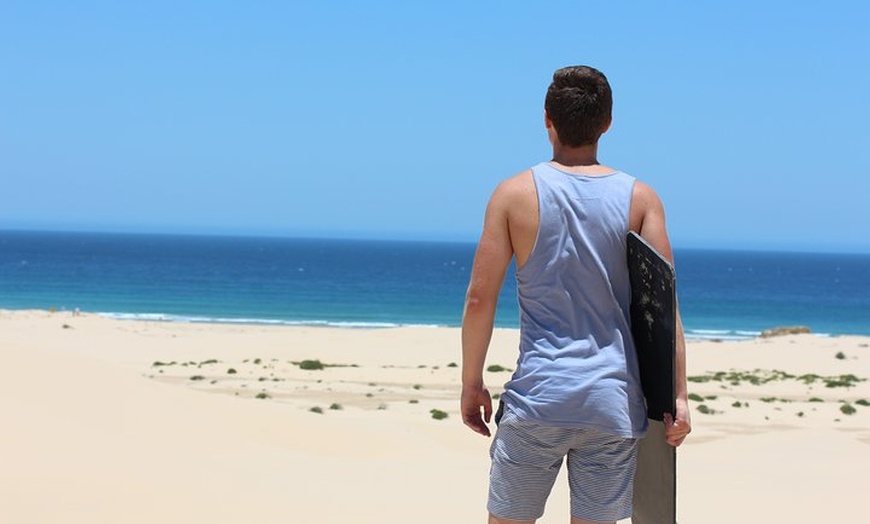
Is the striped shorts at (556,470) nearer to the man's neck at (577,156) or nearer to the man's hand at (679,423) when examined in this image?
the man's hand at (679,423)

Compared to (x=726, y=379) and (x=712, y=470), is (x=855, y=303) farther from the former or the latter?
(x=712, y=470)

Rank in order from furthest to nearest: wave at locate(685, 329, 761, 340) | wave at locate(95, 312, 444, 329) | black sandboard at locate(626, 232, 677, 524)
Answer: wave at locate(685, 329, 761, 340), wave at locate(95, 312, 444, 329), black sandboard at locate(626, 232, 677, 524)

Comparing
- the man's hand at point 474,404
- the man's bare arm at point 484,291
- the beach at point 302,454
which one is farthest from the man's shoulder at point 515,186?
the beach at point 302,454

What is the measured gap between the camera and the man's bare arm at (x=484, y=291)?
3.63 m

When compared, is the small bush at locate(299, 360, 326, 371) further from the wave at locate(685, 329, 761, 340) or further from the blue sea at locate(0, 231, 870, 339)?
the wave at locate(685, 329, 761, 340)

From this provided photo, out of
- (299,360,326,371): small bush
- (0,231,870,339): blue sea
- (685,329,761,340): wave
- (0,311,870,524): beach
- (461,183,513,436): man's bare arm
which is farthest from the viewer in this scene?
(0,231,870,339): blue sea

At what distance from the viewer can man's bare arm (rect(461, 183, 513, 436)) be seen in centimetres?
363

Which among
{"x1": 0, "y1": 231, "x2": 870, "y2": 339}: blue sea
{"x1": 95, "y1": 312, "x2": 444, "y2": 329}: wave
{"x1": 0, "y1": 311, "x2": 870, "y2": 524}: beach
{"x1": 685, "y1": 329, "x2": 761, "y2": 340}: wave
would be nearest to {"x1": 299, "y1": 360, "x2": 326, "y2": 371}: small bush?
{"x1": 0, "y1": 311, "x2": 870, "y2": 524}: beach

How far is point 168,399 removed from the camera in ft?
36.5

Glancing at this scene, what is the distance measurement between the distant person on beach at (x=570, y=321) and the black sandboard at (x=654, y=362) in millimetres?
45

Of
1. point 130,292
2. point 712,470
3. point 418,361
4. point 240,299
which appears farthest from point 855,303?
point 712,470

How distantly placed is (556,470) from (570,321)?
49 centimetres

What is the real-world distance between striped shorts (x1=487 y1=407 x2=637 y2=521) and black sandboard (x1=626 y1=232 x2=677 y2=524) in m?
0.13

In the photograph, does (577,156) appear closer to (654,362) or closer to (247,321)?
(654,362)
